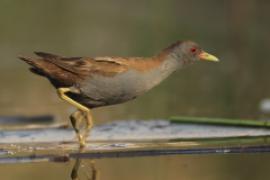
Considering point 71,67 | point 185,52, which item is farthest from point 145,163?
point 185,52

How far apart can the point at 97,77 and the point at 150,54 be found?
34.0 ft

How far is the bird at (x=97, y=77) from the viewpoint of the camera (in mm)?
10312

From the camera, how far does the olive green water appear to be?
9141 millimetres

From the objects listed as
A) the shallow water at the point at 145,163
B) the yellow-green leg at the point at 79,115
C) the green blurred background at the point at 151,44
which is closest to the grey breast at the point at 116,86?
the yellow-green leg at the point at 79,115

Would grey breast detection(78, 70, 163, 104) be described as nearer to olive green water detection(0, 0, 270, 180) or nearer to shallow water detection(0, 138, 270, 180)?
shallow water detection(0, 138, 270, 180)

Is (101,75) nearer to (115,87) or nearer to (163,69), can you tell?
(115,87)

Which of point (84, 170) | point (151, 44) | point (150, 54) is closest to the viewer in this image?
point (84, 170)

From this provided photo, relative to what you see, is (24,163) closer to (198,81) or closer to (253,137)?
(253,137)

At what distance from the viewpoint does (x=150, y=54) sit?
20688 millimetres

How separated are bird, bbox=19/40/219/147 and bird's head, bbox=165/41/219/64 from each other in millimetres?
276

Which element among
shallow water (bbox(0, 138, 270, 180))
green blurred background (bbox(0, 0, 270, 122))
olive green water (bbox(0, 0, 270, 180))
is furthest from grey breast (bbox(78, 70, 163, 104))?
green blurred background (bbox(0, 0, 270, 122))

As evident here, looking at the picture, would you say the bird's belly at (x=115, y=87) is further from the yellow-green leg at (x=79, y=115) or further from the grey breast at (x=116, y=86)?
the yellow-green leg at (x=79, y=115)

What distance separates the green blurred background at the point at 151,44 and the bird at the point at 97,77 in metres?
2.74

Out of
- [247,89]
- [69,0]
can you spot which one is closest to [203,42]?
[247,89]
